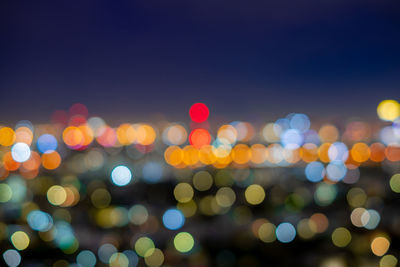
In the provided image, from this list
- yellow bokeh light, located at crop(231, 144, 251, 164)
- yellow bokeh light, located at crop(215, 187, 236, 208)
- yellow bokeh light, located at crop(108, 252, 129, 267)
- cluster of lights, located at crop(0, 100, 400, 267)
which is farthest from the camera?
yellow bokeh light, located at crop(231, 144, 251, 164)

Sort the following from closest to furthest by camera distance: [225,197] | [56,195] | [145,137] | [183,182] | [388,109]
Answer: [388,109] < [56,195] < [225,197] < [183,182] < [145,137]

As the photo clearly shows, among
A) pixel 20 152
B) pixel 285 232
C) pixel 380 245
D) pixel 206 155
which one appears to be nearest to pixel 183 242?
pixel 285 232

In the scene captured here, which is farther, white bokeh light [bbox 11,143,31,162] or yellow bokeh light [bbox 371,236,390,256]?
white bokeh light [bbox 11,143,31,162]

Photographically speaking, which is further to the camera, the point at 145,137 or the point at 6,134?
the point at 145,137

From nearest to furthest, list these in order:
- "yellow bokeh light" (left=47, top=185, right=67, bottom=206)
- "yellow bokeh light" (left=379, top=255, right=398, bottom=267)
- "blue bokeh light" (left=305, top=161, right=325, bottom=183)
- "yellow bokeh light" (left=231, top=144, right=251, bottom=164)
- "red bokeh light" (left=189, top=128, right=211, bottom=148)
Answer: "yellow bokeh light" (left=379, top=255, right=398, bottom=267)
"yellow bokeh light" (left=47, top=185, right=67, bottom=206)
"blue bokeh light" (left=305, top=161, right=325, bottom=183)
"red bokeh light" (left=189, top=128, right=211, bottom=148)
"yellow bokeh light" (left=231, top=144, right=251, bottom=164)

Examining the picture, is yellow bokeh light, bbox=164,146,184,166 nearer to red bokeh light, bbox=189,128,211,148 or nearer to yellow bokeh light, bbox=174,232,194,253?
red bokeh light, bbox=189,128,211,148

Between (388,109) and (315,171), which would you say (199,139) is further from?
(388,109)

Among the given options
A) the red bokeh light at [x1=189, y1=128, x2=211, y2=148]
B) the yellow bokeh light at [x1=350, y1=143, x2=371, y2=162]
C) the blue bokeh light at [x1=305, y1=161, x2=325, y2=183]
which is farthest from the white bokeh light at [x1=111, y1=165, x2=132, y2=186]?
the yellow bokeh light at [x1=350, y1=143, x2=371, y2=162]

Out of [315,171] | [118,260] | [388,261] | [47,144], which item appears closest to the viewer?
[388,261]
